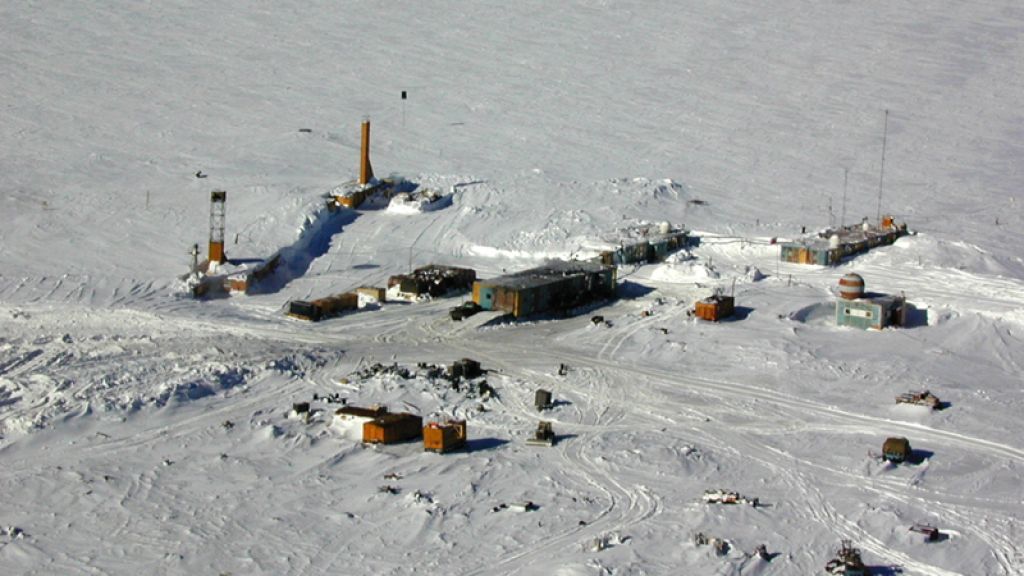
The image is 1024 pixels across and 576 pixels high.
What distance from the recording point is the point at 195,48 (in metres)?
55.6

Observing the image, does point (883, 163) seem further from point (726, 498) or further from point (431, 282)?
point (726, 498)

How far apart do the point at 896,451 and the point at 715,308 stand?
7.83 meters

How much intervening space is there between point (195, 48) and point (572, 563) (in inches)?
1590

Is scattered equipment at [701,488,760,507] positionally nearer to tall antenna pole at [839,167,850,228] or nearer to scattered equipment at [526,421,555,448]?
scattered equipment at [526,421,555,448]

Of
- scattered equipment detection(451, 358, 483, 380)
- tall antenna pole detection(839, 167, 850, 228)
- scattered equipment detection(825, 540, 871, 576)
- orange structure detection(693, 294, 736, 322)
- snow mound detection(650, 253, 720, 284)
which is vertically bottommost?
scattered equipment detection(825, 540, 871, 576)

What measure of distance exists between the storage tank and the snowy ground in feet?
2.66

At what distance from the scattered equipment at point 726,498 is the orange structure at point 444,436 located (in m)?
4.05

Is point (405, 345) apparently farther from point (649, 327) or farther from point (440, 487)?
point (440, 487)

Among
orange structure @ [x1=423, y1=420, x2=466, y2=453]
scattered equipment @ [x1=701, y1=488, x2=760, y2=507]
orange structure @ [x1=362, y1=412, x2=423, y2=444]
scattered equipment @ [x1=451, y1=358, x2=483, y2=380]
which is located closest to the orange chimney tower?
scattered equipment @ [x1=451, y1=358, x2=483, y2=380]

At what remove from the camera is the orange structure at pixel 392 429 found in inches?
922

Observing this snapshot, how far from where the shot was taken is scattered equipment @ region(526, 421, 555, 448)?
23719 millimetres

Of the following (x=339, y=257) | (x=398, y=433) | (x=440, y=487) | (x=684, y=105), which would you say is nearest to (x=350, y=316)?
(x=339, y=257)

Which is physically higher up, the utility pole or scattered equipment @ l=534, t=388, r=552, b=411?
the utility pole

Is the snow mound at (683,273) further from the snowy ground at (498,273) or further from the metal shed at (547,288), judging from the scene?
the metal shed at (547,288)
